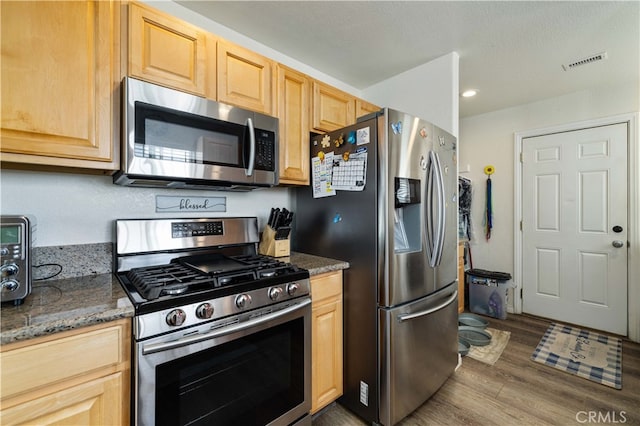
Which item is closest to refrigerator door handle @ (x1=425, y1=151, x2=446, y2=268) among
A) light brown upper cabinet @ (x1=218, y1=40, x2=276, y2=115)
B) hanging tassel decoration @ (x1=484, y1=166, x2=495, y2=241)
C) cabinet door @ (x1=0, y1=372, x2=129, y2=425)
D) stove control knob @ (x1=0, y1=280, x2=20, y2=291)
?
light brown upper cabinet @ (x1=218, y1=40, x2=276, y2=115)

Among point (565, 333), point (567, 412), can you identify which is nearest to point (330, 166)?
point (567, 412)

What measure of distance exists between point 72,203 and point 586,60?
381 centimetres

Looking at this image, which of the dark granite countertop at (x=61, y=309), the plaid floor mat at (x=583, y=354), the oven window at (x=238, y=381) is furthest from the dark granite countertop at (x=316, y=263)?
the plaid floor mat at (x=583, y=354)

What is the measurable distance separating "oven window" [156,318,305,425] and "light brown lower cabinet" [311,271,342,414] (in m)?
0.14

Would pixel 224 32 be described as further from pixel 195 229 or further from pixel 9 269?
pixel 9 269

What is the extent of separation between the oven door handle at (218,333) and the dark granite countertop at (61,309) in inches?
5.7

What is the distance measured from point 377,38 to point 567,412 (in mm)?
2774

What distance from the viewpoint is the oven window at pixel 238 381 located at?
1.03 metres

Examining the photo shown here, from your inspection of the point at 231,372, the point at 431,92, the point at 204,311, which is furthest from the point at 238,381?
the point at 431,92

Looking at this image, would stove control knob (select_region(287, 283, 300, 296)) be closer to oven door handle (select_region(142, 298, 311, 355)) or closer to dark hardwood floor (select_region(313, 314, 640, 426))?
oven door handle (select_region(142, 298, 311, 355))

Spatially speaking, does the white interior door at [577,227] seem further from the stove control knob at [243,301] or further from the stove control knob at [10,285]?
the stove control knob at [10,285]

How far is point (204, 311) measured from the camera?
3.52ft

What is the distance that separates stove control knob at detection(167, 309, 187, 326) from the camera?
3.28 ft

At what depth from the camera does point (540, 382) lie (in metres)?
2.00
